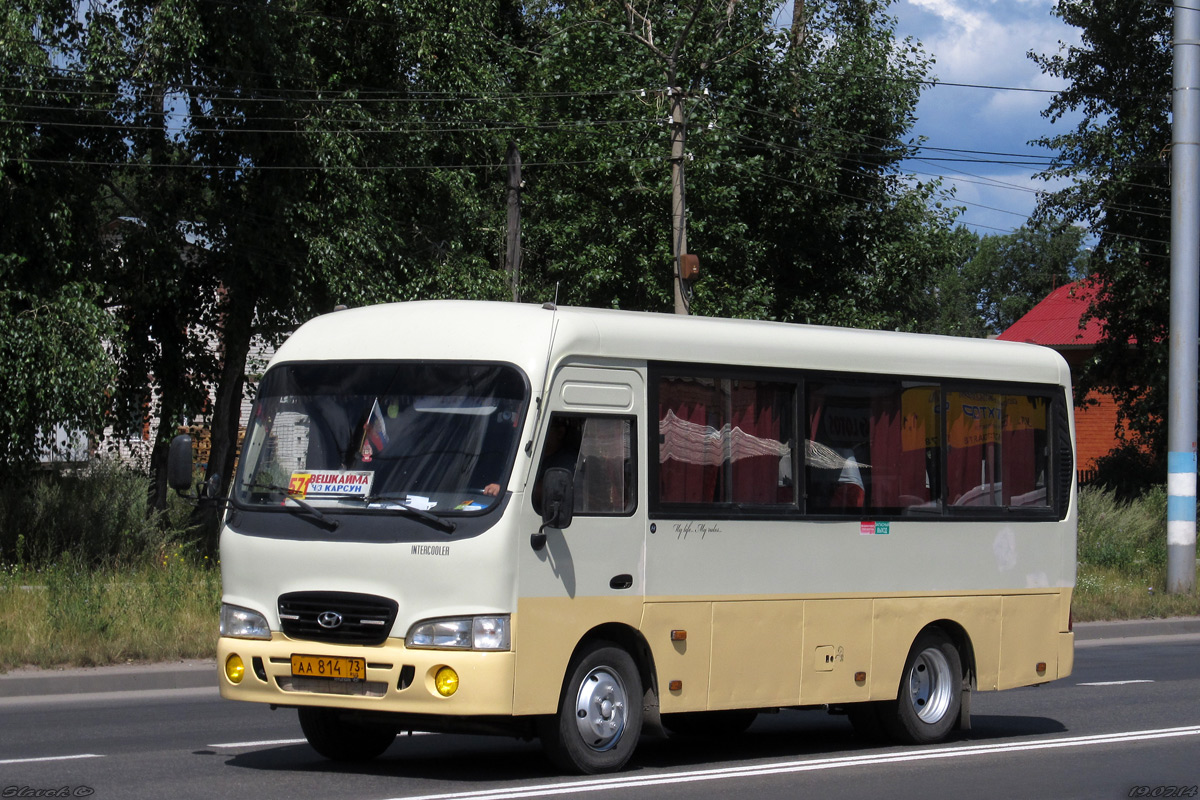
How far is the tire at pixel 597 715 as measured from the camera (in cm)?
877

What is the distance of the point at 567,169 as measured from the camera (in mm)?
34750

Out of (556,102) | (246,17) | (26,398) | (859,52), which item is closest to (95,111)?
(246,17)

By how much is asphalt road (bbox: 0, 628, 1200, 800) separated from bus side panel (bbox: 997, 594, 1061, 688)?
1.44 ft

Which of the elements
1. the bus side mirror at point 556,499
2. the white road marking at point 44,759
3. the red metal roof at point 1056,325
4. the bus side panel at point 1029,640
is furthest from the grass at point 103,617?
the red metal roof at point 1056,325

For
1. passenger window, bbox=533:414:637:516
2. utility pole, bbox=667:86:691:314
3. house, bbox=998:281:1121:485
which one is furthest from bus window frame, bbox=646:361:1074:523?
house, bbox=998:281:1121:485

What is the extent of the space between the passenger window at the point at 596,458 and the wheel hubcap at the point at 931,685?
3.12m

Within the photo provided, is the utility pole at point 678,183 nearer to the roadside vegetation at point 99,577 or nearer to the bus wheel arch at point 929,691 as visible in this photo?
the roadside vegetation at point 99,577

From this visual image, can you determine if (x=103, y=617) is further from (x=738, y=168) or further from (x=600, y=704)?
(x=738, y=168)

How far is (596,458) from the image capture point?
9.18 m

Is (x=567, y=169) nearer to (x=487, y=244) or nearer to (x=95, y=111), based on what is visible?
(x=487, y=244)

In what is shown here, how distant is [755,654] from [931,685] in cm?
208

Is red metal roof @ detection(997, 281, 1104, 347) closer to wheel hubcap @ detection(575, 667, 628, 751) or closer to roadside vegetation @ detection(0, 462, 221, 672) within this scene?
roadside vegetation @ detection(0, 462, 221, 672)

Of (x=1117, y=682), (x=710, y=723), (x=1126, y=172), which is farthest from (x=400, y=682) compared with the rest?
(x=1126, y=172)

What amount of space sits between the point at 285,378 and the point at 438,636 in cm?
210
